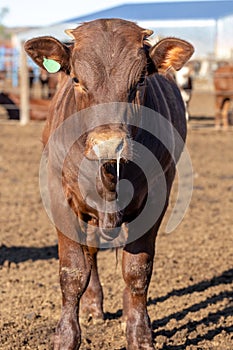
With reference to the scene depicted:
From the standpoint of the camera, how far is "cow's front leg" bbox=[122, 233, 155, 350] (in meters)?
3.98

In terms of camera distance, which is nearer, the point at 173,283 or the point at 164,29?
the point at 173,283

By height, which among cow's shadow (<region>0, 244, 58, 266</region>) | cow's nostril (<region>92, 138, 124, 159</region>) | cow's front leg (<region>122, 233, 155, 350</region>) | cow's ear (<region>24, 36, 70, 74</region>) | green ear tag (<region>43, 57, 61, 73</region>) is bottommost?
cow's shadow (<region>0, 244, 58, 266</region>)

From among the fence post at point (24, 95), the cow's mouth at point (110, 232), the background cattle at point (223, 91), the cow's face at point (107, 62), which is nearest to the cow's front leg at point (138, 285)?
the cow's mouth at point (110, 232)

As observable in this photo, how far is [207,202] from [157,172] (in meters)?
4.83

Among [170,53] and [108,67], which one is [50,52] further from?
[170,53]

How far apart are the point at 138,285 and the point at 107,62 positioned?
4.36ft

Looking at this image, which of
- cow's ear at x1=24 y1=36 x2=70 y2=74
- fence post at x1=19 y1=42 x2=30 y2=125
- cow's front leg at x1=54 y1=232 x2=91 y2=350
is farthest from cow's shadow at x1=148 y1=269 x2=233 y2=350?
fence post at x1=19 y1=42 x2=30 y2=125

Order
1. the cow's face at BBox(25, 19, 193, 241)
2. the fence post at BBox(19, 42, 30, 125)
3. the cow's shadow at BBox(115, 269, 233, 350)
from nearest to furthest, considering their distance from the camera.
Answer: the cow's face at BBox(25, 19, 193, 241)
the cow's shadow at BBox(115, 269, 233, 350)
the fence post at BBox(19, 42, 30, 125)

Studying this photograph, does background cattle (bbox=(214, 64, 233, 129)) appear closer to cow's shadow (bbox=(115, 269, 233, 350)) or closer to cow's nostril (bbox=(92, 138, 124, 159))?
cow's shadow (bbox=(115, 269, 233, 350))

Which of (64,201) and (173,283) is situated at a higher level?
(64,201)

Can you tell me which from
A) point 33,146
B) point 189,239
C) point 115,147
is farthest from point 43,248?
point 33,146

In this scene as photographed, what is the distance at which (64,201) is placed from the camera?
12.9 feet

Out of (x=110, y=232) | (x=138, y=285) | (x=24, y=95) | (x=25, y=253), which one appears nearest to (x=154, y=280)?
(x=25, y=253)

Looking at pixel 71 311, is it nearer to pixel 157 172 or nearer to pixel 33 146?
pixel 157 172
